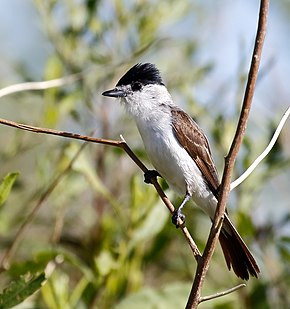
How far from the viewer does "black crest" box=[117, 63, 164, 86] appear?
3.22m

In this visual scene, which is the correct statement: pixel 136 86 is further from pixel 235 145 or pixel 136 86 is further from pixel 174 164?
pixel 235 145

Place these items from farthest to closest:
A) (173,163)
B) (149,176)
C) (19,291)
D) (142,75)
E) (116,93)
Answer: (142,75), (116,93), (173,163), (149,176), (19,291)

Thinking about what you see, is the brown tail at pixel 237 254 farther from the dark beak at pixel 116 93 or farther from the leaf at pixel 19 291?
the leaf at pixel 19 291

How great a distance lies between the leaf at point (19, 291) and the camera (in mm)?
2023

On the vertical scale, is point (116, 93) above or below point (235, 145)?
above

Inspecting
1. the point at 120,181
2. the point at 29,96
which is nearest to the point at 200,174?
the point at 120,181

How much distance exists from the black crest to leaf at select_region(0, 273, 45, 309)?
4.29ft

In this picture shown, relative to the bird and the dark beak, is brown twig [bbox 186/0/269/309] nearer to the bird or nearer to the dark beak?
the bird

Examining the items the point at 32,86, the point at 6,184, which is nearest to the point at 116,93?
the point at 32,86

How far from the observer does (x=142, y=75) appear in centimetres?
328

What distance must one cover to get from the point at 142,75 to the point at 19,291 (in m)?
1.42

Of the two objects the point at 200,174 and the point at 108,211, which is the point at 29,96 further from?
the point at 200,174

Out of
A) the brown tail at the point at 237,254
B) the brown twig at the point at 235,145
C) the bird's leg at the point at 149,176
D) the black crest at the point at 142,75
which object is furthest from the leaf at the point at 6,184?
the black crest at the point at 142,75

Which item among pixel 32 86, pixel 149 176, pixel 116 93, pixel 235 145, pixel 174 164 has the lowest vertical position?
pixel 235 145
